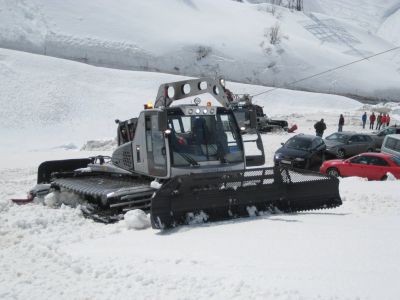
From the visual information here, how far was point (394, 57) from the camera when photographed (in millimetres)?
107188

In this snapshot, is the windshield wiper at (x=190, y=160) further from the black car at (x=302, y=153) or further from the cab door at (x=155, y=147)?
the black car at (x=302, y=153)

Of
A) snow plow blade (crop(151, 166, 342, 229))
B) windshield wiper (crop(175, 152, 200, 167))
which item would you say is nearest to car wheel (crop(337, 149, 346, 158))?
snow plow blade (crop(151, 166, 342, 229))

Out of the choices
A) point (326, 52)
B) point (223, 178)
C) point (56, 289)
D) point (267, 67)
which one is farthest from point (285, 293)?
point (326, 52)

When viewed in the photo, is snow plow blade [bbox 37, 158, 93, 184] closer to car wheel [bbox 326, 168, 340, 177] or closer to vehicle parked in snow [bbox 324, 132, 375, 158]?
car wheel [bbox 326, 168, 340, 177]

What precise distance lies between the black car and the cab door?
10.8m

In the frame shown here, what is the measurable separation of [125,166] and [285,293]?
22.7 ft

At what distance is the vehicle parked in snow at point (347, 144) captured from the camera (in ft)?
78.7

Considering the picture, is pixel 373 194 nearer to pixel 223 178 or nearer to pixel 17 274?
pixel 223 178

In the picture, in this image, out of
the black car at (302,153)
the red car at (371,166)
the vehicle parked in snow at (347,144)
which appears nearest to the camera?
the red car at (371,166)

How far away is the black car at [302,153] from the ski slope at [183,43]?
143ft

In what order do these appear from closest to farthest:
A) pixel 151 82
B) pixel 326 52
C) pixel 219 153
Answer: pixel 219 153 < pixel 151 82 < pixel 326 52

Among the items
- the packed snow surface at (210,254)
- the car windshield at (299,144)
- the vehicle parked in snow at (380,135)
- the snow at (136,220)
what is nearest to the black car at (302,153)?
the car windshield at (299,144)

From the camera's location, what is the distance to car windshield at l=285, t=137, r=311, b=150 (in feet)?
71.1

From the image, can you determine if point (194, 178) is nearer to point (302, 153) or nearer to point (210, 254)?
point (210, 254)
